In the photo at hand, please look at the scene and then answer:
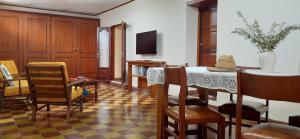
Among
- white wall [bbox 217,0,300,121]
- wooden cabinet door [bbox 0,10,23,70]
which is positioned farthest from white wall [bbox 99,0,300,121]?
wooden cabinet door [bbox 0,10,23,70]

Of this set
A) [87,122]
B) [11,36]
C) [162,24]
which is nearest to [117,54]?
[162,24]

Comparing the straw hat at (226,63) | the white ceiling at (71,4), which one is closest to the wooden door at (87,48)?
the white ceiling at (71,4)

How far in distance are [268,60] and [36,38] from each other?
7.81 meters

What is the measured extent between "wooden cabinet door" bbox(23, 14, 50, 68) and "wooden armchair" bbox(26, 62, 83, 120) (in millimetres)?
5181

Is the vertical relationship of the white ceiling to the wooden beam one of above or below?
above

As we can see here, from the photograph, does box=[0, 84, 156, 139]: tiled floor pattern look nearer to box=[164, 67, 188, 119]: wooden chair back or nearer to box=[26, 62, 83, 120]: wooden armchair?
box=[26, 62, 83, 120]: wooden armchair

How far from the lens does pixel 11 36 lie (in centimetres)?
771

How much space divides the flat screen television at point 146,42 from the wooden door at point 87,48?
313 centimetres

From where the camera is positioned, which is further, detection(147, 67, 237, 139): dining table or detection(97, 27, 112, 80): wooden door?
detection(97, 27, 112, 80): wooden door

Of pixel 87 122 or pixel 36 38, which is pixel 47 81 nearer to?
pixel 87 122

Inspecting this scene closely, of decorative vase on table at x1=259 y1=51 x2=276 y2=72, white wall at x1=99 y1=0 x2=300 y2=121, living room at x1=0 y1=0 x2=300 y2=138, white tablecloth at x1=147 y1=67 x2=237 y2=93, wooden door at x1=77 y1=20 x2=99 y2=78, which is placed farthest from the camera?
wooden door at x1=77 y1=20 x2=99 y2=78

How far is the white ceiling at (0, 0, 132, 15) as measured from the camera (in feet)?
23.7

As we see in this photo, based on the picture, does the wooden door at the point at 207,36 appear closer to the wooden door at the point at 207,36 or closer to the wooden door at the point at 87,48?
the wooden door at the point at 207,36

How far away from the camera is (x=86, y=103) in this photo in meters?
4.68
